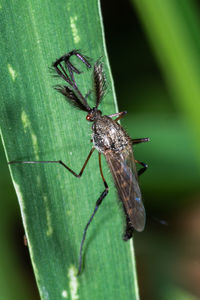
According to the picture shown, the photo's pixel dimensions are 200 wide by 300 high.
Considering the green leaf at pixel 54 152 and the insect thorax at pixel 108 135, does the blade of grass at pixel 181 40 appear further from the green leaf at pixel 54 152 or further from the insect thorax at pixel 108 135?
the insect thorax at pixel 108 135

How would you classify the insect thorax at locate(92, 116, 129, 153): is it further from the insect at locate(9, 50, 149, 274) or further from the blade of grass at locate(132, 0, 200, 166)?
the blade of grass at locate(132, 0, 200, 166)

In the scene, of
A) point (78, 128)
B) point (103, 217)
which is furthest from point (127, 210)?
point (78, 128)

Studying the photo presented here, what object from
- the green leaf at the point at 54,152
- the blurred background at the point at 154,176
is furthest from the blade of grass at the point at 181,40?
the green leaf at the point at 54,152

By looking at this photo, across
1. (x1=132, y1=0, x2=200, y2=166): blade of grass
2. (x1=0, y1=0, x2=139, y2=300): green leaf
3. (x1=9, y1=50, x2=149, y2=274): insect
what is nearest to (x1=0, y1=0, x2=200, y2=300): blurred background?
(x1=132, y1=0, x2=200, y2=166): blade of grass

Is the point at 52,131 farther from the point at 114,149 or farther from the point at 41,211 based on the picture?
the point at 114,149

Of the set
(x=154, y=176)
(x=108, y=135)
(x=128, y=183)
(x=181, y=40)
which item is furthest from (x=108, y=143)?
(x=181, y=40)
